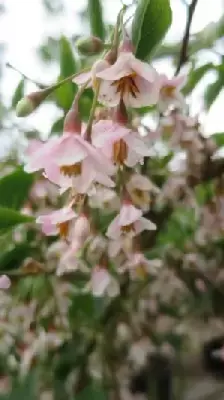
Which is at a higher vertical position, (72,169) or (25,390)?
(72,169)

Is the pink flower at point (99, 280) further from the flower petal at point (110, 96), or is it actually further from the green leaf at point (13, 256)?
the flower petal at point (110, 96)

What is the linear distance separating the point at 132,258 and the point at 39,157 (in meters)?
0.22

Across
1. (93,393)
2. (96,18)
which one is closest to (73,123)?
(96,18)

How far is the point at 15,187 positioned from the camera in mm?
583

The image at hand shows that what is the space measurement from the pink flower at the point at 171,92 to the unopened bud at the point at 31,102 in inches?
3.8

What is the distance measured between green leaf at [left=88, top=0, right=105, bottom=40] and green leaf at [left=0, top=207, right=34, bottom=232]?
227mm

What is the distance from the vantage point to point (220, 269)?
93cm

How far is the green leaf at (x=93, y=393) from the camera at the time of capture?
860mm

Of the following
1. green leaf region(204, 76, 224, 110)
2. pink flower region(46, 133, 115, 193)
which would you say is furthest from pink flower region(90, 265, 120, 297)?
green leaf region(204, 76, 224, 110)

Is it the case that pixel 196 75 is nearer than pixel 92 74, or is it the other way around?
pixel 92 74

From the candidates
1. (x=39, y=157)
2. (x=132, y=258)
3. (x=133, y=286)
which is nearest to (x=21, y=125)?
(x=133, y=286)

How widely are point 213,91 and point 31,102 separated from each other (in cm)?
41

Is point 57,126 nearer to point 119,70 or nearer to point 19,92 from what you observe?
point 19,92

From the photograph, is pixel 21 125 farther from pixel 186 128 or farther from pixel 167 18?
pixel 167 18
